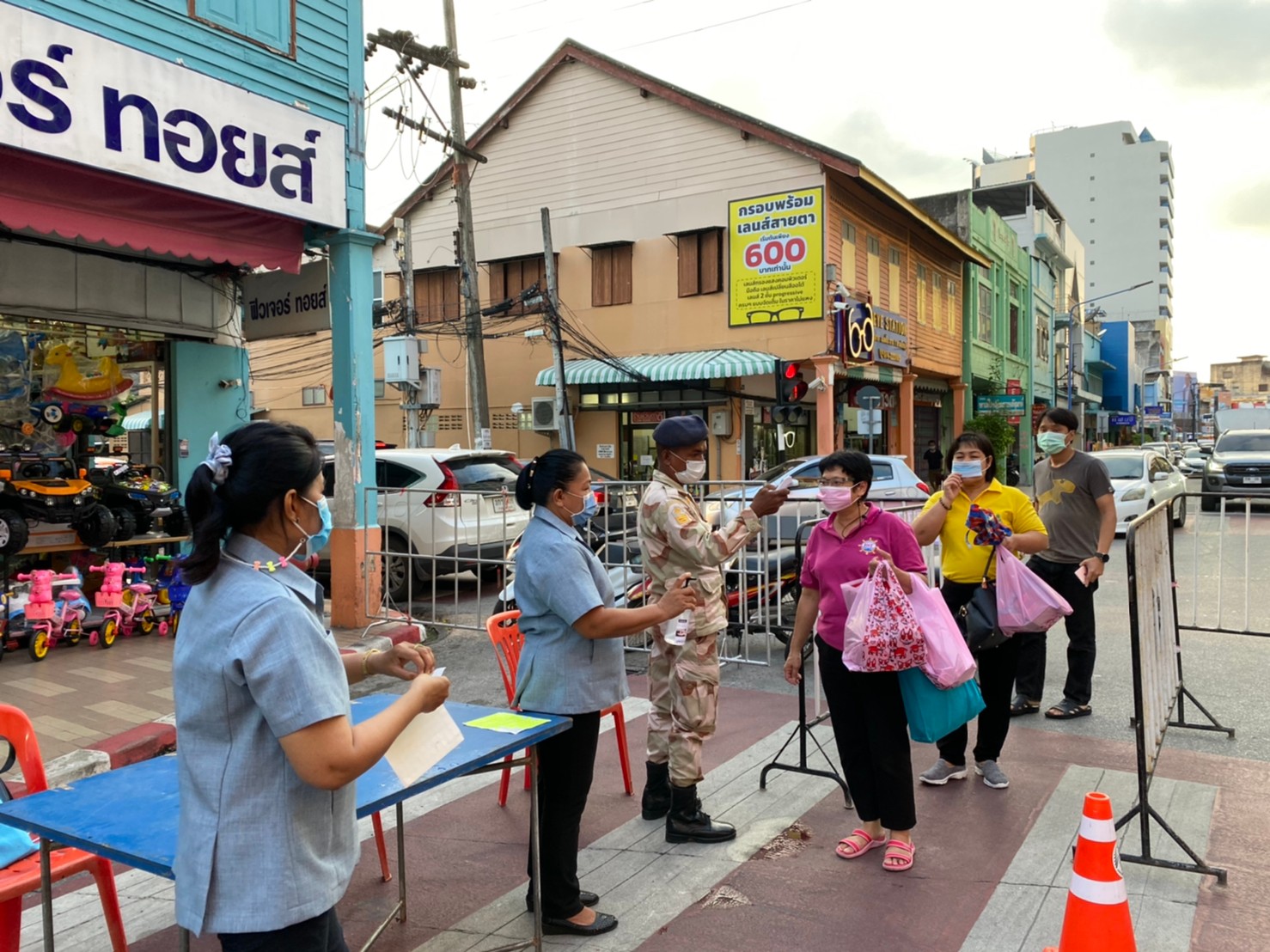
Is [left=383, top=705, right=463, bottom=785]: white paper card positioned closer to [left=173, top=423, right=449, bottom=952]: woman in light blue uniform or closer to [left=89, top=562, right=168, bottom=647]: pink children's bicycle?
[left=173, top=423, right=449, bottom=952]: woman in light blue uniform

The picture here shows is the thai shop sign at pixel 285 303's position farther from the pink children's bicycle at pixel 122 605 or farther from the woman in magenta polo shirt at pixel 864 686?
the woman in magenta polo shirt at pixel 864 686

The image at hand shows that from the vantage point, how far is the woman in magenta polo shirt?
3861 millimetres

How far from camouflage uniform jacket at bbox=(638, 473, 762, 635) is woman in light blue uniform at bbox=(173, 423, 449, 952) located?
6.95ft

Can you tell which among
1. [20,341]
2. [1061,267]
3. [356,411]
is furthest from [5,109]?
[1061,267]

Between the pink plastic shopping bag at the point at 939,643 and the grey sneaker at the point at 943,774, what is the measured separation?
114 cm

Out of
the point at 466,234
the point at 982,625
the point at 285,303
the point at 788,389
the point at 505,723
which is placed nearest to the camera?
the point at 505,723

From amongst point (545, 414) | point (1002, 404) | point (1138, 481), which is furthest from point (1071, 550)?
point (1002, 404)

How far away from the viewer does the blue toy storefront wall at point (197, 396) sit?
9594 millimetres

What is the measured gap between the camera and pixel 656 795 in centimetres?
440

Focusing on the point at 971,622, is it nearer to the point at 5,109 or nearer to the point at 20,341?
the point at 5,109

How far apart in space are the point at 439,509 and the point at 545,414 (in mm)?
12980

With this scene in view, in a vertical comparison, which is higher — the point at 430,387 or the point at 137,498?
the point at 430,387

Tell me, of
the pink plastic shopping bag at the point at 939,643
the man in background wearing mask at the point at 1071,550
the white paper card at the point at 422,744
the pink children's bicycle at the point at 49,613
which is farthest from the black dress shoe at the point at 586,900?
the pink children's bicycle at the point at 49,613

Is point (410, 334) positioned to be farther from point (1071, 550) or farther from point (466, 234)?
point (1071, 550)
